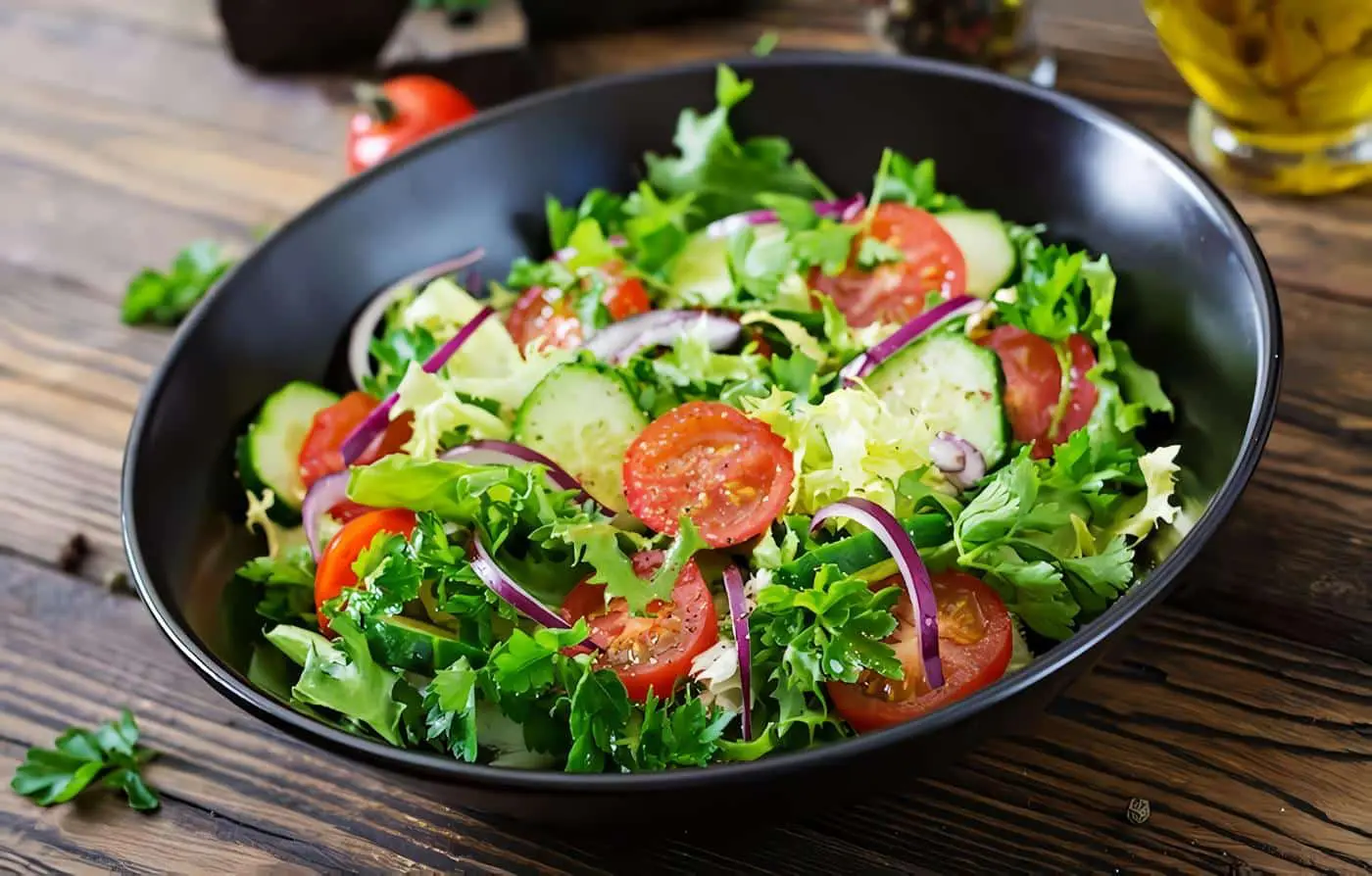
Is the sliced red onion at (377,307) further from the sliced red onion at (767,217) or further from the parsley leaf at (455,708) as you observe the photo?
the parsley leaf at (455,708)

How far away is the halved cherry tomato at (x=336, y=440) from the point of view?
2008 millimetres

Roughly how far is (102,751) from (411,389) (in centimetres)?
Answer: 67

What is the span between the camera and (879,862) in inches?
63.5

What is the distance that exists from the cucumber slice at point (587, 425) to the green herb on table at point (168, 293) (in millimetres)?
1146

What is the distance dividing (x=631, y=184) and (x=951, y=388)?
0.88 metres

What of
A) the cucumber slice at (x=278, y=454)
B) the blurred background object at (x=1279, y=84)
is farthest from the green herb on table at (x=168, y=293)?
the blurred background object at (x=1279, y=84)

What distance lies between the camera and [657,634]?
1.62 metres

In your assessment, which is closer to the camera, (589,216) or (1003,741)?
(1003,741)

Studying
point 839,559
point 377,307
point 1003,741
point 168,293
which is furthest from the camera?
point 168,293

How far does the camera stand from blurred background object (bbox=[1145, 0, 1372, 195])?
7.16 feet

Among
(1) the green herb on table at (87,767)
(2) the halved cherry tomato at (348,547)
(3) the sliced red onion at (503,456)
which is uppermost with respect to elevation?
(3) the sliced red onion at (503,456)

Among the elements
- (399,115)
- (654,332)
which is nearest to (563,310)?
(654,332)

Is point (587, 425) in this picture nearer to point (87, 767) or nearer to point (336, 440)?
point (336, 440)

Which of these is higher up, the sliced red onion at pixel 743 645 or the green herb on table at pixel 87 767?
the sliced red onion at pixel 743 645
